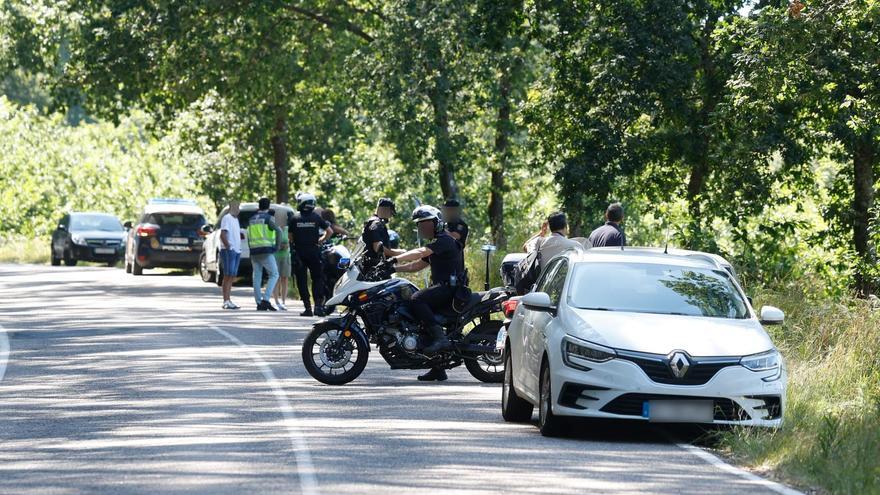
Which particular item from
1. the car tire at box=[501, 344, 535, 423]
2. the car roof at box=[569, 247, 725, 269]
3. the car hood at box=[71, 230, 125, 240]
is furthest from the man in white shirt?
the car hood at box=[71, 230, 125, 240]

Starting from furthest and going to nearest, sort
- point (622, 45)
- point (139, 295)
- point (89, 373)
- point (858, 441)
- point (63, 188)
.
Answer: point (63, 188), point (139, 295), point (622, 45), point (89, 373), point (858, 441)

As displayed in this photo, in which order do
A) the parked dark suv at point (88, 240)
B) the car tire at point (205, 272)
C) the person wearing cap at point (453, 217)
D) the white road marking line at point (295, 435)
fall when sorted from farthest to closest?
the parked dark suv at point (88, 240) → the car tire at point (205, 272) → the person wearing cap at point (453, 217) → the white road marking line at point (295, 435)

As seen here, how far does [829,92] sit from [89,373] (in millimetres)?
10046

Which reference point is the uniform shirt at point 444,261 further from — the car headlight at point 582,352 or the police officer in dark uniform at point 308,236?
the police officer in dark uniform at point 308,236

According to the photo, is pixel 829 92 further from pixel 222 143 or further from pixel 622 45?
pixel 222 143

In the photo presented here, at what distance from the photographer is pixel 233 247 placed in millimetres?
27531

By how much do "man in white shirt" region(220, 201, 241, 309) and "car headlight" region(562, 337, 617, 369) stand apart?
15.8 m

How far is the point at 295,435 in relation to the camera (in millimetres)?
11680

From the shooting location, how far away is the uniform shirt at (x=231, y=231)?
1083 inches

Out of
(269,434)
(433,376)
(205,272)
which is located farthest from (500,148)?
(269,434)

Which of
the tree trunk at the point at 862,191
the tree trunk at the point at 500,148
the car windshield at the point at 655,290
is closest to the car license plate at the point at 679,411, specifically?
the car windshield at the point at 655,290

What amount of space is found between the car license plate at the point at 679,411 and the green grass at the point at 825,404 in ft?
0.97

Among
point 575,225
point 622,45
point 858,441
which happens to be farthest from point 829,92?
point 858,441

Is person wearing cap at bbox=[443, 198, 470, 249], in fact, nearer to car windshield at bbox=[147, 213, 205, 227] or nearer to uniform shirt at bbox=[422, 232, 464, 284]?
uniform shirt at bbox=[422, 232, 464, 284]
